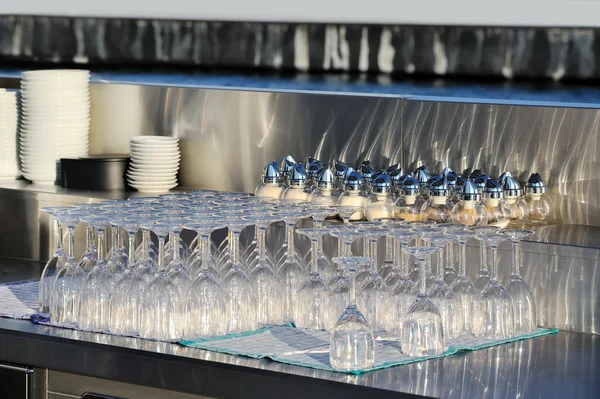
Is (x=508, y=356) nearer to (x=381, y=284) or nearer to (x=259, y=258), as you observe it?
(x=381, y=284)

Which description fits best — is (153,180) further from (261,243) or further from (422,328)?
(422,328)

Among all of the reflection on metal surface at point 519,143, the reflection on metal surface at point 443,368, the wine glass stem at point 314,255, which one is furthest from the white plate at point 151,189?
the wine glass stem at point 314,255

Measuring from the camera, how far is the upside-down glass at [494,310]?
2979mm

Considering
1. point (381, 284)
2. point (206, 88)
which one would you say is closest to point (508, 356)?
point (381, 284)

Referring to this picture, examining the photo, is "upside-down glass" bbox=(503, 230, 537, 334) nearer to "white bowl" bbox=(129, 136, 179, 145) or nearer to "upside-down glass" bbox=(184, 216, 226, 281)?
"upside-down glass" bbox=(184, 216, 226, 281)

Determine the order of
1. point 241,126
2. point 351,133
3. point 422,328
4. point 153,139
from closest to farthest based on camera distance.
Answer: point 422,328, point 351,133, point 241,126, point 153,139

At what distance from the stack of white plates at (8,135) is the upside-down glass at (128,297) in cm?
176

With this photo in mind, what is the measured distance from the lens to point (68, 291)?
10.4 feet

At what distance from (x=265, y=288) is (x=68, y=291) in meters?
0.50

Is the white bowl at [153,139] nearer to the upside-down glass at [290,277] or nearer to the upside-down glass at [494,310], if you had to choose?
the upside-down glass at [290,277]

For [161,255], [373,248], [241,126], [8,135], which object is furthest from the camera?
[8,135]

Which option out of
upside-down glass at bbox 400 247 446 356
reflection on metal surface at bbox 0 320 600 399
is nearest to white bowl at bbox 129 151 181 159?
reflection on metal surface at bbox 0 320 600 399

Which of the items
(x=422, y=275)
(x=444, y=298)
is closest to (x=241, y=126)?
(x=444, y=298)

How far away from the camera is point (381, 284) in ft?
9.74
